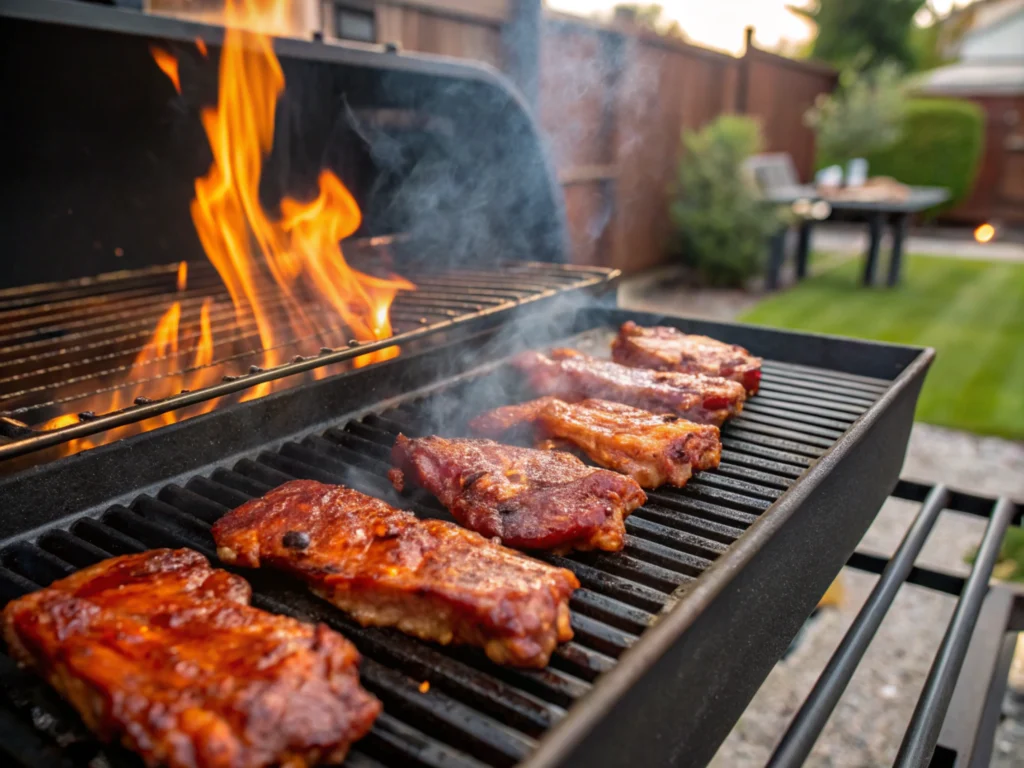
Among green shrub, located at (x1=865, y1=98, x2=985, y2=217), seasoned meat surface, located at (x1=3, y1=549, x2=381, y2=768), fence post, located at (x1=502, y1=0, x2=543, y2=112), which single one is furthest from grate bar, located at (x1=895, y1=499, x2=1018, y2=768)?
green shrub, located at (x1=865, y1=98, x2=985, y2=217)

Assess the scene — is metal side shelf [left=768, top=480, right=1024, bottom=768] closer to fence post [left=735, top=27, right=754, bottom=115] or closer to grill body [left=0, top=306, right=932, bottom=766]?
grill body [left=0, top=306, right=932, bottom=766]

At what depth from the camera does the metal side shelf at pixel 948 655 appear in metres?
2.01

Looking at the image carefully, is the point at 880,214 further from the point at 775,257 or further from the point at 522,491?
the point at 522,491

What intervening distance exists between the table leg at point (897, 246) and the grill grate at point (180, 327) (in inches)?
372

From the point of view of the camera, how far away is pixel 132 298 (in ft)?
11.3

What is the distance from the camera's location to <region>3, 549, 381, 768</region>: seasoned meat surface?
4.28ft

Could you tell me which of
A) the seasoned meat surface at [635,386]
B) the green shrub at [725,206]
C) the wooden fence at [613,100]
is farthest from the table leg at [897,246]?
the seasoned meat surface at [635,386]

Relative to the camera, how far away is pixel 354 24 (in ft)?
14.3

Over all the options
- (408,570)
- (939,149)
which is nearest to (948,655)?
→ (408,570)

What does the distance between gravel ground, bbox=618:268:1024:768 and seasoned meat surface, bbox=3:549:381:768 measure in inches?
112

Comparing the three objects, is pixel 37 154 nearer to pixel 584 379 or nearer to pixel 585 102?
pixel 584 379

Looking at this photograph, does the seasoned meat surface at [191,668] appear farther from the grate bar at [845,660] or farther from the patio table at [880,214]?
the patio table at [880,214]

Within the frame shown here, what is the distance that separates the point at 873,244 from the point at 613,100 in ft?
14.8

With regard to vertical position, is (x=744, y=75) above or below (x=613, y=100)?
above
